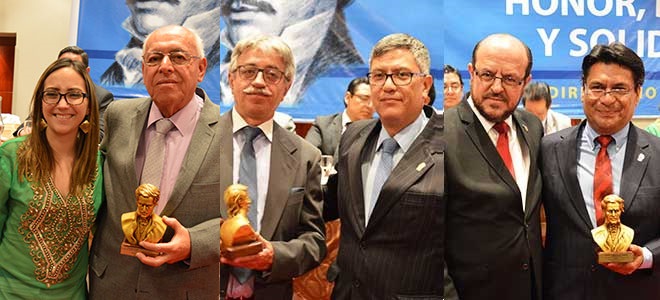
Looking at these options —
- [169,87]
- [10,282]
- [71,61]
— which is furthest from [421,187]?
[10,282]

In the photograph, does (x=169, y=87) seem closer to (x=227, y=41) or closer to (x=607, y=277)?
(x=227, y=41)

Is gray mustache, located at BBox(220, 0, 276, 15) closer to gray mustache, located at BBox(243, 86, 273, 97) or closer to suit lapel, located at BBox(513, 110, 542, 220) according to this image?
gray mustache, located at BBox(243, 86, 273, 97)

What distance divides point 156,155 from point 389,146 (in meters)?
0.59

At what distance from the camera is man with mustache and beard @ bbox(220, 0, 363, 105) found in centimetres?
127

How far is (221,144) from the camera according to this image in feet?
4.27

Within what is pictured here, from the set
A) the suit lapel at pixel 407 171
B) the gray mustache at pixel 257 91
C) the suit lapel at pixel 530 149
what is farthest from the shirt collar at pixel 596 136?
the gray mustache at pixel 257 91

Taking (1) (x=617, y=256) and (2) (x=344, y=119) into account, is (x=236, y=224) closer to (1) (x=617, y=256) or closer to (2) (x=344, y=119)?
(2) (x=344, y=119)

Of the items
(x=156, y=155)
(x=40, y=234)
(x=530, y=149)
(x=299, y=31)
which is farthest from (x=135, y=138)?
(x=530, y=149)

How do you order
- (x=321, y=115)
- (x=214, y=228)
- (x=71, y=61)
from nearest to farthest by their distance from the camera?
(x=321, y=115) < (x=214, y=228) < (x=71, y=61)

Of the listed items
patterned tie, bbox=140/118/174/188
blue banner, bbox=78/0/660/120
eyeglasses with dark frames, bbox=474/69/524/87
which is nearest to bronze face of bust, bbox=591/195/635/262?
blue banner, bbox=78/0/660/120

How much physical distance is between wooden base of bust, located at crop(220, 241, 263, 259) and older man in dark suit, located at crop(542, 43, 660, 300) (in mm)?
851

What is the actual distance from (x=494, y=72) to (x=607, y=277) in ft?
2.12

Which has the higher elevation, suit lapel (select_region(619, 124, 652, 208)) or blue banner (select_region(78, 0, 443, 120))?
blue banner (select_region(78, 0, 443, 120))

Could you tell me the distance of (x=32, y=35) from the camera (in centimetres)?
175
